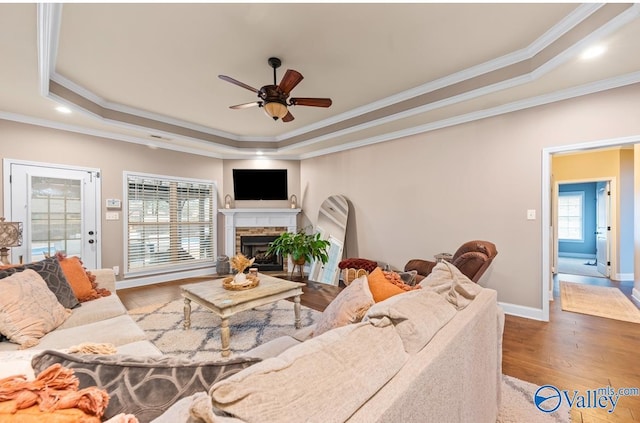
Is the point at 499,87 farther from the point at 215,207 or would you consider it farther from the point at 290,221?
the point at 215,207

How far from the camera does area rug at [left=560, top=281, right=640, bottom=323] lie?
327cm

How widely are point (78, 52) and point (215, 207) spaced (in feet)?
11.0

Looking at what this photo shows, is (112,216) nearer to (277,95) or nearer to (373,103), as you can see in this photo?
(277,95)

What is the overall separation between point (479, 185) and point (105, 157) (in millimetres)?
5563

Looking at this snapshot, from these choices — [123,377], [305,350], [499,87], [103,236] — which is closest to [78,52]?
[103,236]

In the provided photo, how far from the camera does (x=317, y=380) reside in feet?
2.26

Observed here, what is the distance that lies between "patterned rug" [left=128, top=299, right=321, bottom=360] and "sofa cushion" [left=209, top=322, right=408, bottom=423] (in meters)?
1.96

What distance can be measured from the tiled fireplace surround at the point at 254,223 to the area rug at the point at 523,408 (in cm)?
430

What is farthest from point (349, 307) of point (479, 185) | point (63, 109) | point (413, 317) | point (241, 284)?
point (63, 109)

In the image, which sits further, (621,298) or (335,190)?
(335,190)

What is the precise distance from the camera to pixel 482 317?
139 cm

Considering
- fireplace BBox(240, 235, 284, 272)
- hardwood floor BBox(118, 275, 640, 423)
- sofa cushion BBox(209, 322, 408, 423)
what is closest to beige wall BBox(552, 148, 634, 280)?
hardwood floor BBox(118, 275, 640, 423)

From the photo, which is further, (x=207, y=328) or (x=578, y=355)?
(x=207, y=328)

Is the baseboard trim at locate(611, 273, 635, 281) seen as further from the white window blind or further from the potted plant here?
the potted plant
